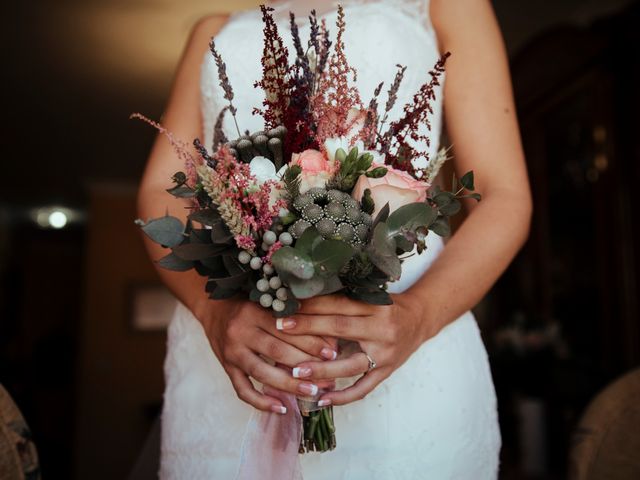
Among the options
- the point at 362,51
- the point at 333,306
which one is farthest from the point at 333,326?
the point at 362,51

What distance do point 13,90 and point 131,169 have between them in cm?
270

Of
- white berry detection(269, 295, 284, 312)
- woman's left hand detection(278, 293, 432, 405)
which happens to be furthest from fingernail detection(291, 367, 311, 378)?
white berry detection(269, 295, 284, 312)

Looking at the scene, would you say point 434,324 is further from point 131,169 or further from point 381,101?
point 131,169

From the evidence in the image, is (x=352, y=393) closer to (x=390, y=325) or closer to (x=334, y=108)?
(x=390, y=325)

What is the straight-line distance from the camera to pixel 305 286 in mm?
670

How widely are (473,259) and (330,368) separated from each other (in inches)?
12.9

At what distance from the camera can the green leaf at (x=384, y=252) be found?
2.24ft

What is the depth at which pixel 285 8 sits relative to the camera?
1.35 meters

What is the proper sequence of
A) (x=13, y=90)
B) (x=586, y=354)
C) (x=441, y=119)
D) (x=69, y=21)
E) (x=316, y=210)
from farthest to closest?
(x=13, y=90) < (x=69, y=21) < (x=586, y=354) < (x=441, y=119) < (x=316, y=210)

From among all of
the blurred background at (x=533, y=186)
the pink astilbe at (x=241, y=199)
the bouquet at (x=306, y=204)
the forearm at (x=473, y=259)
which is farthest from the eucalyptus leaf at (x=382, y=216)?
the blurred background at (x=533, y=186)

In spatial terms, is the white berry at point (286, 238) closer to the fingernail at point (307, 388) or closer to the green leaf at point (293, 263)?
the green leaf at point (293, 263)

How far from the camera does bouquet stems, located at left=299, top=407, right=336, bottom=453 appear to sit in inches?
34.4

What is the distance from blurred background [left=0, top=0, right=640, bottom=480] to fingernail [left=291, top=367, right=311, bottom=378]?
474 millimetres

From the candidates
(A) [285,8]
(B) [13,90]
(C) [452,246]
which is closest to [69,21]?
(B) [13,90]
